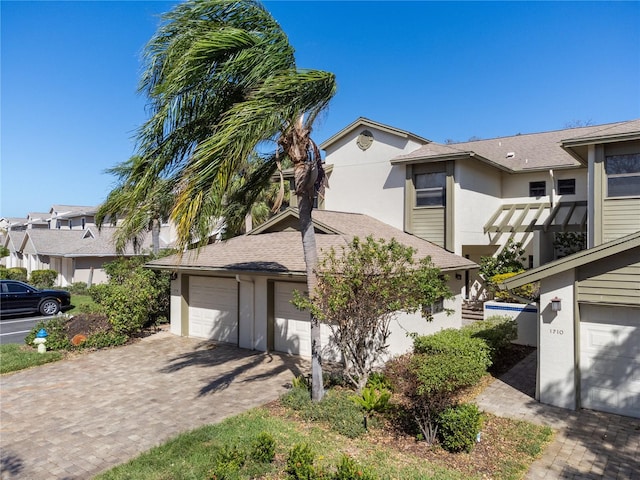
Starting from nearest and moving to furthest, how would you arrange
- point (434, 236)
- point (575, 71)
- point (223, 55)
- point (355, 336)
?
point (223, 55) < point (355, 336) < point (575, 71) < point (434, 236)

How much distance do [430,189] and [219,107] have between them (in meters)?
11.2

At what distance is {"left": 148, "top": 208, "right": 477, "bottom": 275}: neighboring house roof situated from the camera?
1312 centimetres

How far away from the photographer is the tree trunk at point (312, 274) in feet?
28.9

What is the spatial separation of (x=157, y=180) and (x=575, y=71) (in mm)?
13740

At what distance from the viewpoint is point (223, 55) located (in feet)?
25.7

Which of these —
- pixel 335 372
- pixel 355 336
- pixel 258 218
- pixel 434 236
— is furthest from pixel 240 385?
pixel 258 218

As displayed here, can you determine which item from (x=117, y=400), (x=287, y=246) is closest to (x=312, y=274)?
(x=117, y=400)

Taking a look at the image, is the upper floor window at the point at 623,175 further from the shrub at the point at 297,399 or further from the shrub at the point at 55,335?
the shrub at the point at 55,335

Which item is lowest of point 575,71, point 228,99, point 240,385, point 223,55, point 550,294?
point 240,385

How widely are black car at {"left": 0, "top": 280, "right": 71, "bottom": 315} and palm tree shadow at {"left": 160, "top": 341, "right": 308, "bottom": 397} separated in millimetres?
11151

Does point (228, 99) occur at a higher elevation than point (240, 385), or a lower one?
higher

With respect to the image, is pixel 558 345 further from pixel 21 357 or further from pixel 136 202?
pixel 21 357

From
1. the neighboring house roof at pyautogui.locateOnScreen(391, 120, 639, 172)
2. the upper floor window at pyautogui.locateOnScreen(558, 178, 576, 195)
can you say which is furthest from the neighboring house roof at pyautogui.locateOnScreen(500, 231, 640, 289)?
the upper floor window at pyautogui.locateOnScreen(558, 178, 576, 195)

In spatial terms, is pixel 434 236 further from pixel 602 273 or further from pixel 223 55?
pixel 223 55
